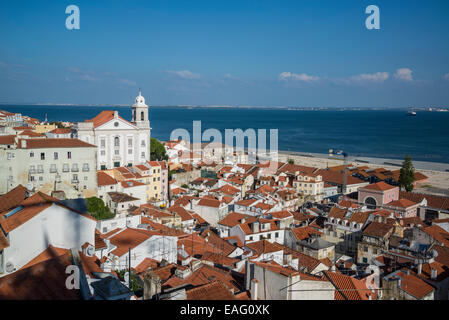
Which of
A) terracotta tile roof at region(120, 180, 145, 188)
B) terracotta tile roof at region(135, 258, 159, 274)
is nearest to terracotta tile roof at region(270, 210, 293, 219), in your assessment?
terracotta tile roof at region(135, 258, 159, 274)

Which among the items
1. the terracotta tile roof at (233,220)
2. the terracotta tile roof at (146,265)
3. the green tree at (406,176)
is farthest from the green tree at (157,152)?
the terracotta tile roof at (146,265)

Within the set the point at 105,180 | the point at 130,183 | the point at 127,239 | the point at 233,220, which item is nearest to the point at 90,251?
the point at 127,239

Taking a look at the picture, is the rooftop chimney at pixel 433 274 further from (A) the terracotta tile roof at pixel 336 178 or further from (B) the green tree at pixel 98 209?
(A) the terracotta tile roof at pixel 336 178

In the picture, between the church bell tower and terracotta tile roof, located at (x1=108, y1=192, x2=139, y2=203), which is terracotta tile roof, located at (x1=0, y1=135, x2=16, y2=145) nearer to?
terracotta tile roof, located at (x1=108, y1=192, x2=139, y2=203)

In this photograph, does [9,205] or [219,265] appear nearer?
[219,265]

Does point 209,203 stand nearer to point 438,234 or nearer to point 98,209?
point 98,209
